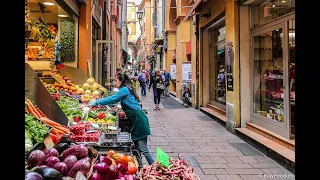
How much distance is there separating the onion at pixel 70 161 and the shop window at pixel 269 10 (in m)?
6.00

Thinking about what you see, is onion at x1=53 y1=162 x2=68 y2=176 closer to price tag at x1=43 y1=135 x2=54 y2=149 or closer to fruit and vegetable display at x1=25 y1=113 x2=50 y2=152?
fruit and vegetable display at x1=25 y1=113 x2=50 y2=152

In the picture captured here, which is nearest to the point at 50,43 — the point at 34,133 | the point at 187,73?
the point at 34,133

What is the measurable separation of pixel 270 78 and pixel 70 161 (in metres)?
6.61

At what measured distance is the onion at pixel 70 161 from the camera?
279 cm

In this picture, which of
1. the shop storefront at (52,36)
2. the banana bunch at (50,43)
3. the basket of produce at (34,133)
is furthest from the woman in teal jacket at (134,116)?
the banana bunch at (50,43)

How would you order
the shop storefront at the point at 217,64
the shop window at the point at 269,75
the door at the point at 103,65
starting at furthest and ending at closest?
the door at the point at 103,65 → the shop storefront at the point at 217,64 → the shop window at the point at 269,75

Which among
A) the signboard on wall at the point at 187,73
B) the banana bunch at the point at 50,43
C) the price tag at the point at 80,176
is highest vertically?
the banana bunch at the point at 50,43

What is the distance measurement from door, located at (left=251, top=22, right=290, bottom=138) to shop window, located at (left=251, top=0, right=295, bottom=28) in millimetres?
320

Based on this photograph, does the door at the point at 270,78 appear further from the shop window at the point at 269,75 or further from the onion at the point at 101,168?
the onion at the point at 101,168

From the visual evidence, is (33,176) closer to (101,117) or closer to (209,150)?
(101,117)

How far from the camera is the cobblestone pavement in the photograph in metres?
5.70

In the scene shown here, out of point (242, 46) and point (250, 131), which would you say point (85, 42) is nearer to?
point (242, 46)

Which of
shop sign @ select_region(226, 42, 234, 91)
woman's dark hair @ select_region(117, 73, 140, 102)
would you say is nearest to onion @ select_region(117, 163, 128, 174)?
woman's dark hair @ select_region(117, 73, 140, 102)
